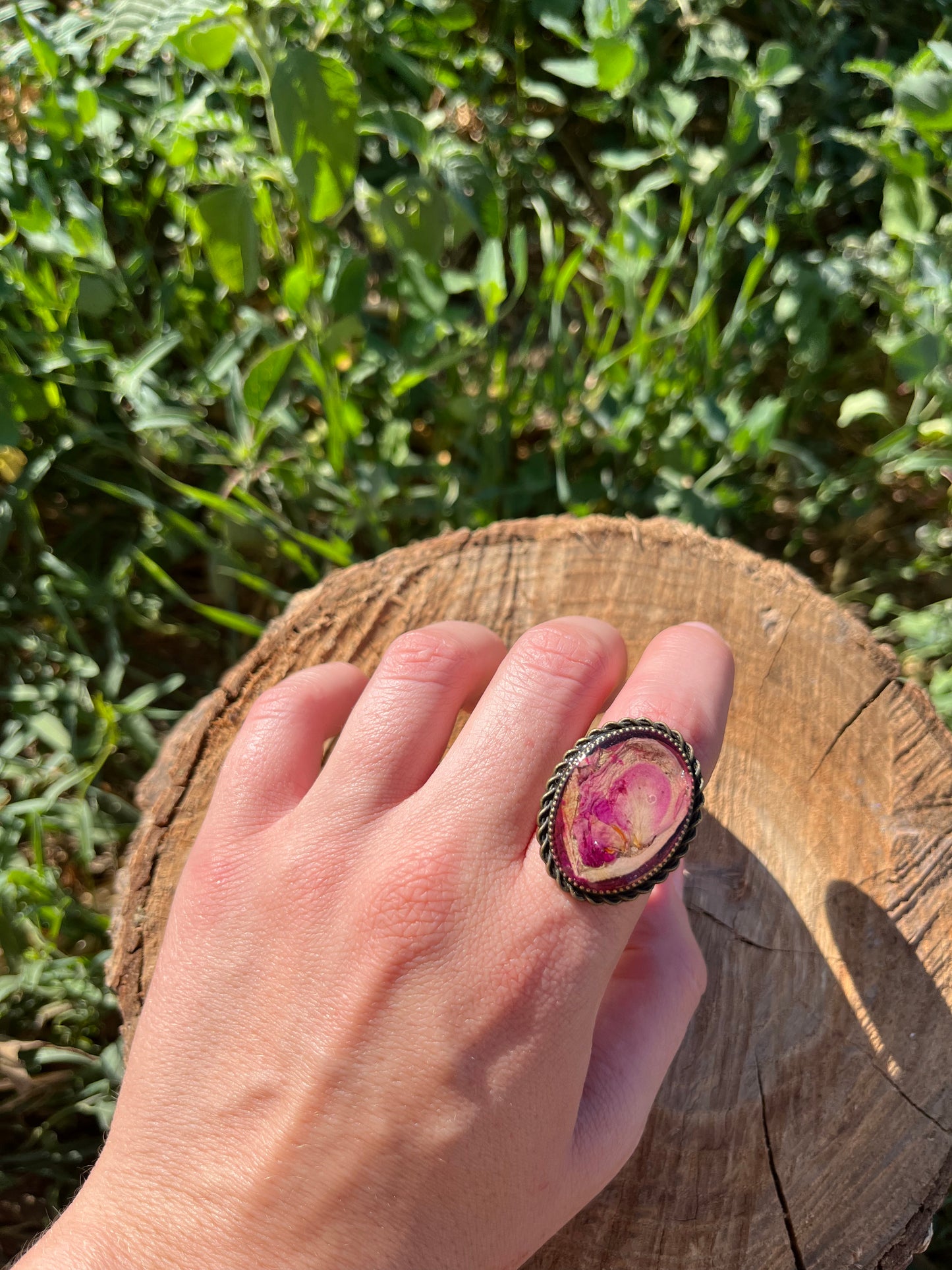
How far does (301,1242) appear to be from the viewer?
0.83 meters

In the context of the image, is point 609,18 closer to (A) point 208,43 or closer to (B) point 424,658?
(A) point 208,43

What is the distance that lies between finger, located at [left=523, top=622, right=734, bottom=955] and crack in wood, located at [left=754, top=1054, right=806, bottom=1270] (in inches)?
12.8

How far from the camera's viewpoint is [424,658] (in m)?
1.03

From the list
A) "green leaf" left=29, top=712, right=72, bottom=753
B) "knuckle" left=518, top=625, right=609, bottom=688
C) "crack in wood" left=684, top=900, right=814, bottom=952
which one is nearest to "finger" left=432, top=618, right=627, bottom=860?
"knuckle" left=518, top=625, right=609, bottom=688

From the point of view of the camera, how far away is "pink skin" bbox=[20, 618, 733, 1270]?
33.4 inches

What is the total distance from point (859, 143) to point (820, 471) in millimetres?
555

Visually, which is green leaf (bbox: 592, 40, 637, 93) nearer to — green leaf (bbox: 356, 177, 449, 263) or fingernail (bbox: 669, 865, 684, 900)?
green leaf (bbox: 356, 177, 449, 263)

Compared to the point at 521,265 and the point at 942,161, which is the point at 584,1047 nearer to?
the point at 521,265

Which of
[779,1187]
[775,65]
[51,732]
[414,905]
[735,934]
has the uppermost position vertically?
[775,65]

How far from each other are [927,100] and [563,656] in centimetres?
102

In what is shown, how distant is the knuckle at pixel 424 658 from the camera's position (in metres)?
1.02

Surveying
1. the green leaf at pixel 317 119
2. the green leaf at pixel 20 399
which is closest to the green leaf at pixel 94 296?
the green leaf at pixel 20 399

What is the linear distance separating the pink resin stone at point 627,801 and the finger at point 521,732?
2.0 inches

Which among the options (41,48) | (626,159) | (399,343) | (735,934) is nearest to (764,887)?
(735,934)
